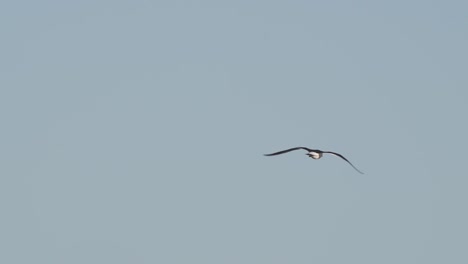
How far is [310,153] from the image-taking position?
232ft
